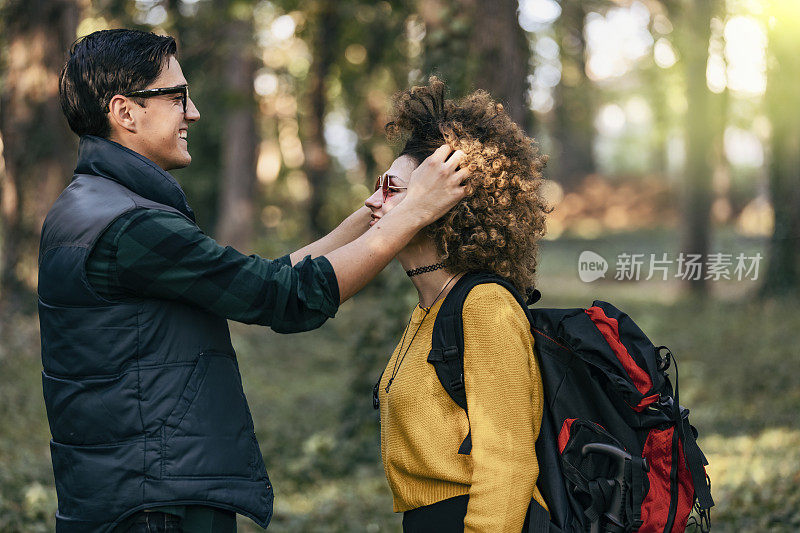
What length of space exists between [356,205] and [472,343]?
1793 centimetres

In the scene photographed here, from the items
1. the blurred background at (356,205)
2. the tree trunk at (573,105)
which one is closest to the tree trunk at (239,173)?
the blurred background at (356,205)

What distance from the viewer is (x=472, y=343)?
2.44 meters

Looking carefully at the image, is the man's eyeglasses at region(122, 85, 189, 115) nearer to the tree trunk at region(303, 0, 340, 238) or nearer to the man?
the man

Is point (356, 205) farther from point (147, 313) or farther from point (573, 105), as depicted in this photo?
point (147, 313)

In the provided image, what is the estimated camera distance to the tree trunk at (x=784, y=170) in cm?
1298

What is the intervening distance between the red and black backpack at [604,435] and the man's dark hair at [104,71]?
1215mm

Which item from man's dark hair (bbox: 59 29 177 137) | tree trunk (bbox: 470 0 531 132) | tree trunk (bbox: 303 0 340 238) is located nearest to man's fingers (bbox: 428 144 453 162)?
man's dark hair (bbox: 59 29 177 137)

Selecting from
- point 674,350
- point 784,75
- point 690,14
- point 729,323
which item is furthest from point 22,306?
point 690,14

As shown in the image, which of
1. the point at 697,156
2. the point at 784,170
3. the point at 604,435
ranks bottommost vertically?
the point at 697,156

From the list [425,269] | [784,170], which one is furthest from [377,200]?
[784,170]

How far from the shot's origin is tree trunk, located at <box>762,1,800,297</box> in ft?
42.6

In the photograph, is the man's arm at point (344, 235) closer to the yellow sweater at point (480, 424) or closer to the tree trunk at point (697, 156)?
the yellow sweater at point (480, 424)

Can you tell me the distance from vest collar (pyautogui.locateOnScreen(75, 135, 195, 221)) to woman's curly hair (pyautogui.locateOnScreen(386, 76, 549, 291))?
0.80 meters

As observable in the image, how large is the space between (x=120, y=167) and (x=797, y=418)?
7.48 m
